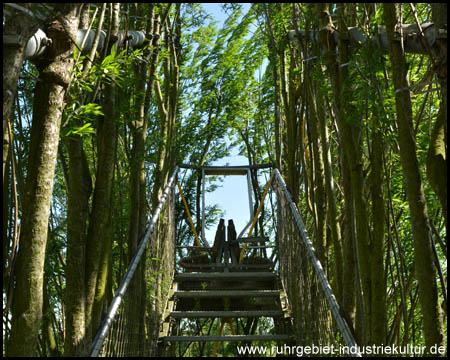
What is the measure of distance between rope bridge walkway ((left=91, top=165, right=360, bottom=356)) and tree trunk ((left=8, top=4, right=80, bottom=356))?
713 millimetres

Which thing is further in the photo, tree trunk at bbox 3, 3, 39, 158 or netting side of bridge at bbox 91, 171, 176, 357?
netting side of bridge at bbox 91, 171, 176, 357

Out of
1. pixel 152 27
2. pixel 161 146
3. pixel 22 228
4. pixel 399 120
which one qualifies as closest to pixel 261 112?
pixel 161 146

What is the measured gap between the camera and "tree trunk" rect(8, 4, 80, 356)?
1671 millimetres

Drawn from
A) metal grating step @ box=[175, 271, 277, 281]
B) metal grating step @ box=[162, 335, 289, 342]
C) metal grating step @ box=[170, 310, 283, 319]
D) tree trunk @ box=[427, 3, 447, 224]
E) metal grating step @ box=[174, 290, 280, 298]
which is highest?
tree trunk @ box=[427, 3, 447, 224]

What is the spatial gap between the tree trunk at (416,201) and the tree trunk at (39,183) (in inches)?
49.2

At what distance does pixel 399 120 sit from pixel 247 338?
6.27 ft

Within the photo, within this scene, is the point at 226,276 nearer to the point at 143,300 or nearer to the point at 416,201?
the point at 143,300

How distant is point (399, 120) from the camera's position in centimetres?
206

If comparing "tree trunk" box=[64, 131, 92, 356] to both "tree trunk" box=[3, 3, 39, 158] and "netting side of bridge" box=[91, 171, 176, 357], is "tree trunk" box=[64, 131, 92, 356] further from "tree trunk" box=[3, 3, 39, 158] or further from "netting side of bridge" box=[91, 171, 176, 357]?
"tree trunk" box=[3, 3, 39, 158]

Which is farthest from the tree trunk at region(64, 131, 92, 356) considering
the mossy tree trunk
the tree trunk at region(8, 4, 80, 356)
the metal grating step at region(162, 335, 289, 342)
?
the metal grating step at region(162, 335, 289, 342)

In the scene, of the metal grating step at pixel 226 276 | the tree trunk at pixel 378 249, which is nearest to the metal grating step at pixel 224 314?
the metal grating step at pixel 226 276

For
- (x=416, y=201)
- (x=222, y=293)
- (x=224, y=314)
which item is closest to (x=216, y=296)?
(x=222, y=293)

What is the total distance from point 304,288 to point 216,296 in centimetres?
75

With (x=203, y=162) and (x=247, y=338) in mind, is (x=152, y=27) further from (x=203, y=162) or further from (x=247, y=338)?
(x=203, y=162)
